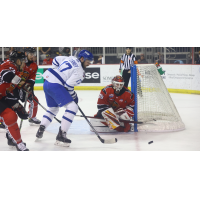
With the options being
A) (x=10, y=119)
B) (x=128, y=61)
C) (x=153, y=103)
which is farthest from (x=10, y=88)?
(x=128, y=61)

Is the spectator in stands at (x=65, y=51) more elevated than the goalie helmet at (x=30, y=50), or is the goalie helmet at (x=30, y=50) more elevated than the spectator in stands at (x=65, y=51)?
the spectator in stands at (x=65, y=51)

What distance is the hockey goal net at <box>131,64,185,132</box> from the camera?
396 cm

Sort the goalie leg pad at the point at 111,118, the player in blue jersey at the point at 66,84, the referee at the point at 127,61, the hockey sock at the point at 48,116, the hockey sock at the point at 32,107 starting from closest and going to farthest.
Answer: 1. the player in blue jersey at the point at 66,84
2. the hockey sock at the point at 48,116
3. the goalie leg pad at the point at 111,118
4. the hockey sock at the point at 32,107
5. the referee at the point at 127,61

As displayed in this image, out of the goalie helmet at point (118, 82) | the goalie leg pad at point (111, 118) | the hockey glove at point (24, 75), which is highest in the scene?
the hockey glove at point (24, 75)

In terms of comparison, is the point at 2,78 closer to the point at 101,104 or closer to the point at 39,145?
the point at 39,145

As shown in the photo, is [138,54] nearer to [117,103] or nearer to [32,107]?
[32,107]

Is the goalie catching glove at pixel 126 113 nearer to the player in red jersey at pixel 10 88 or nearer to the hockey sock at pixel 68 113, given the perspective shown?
the hockey sock at pixel 68 113

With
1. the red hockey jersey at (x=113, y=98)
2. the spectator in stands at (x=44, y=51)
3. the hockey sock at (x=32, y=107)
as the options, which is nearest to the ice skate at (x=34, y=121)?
the hockey sock at (x=32, y=107)

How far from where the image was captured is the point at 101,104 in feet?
12.5

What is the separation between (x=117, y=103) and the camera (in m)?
3.90

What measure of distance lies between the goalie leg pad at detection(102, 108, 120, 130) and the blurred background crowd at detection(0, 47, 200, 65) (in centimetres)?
508

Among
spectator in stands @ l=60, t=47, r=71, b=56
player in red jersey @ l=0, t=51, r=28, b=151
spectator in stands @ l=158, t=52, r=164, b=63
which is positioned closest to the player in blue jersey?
player in red jersey @ l=0, t=51, r=28, b=151

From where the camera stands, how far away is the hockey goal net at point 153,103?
396 centimetres
